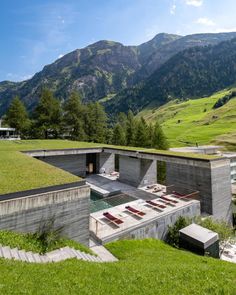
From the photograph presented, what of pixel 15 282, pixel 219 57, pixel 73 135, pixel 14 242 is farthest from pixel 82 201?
pixel 219 57

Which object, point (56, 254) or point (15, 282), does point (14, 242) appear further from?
point (15, 282)

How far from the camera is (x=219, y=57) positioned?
17538 cm

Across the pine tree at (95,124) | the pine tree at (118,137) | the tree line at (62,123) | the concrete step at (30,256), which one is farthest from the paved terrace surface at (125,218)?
the pine tree at (95,124)

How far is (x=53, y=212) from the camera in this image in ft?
30.9

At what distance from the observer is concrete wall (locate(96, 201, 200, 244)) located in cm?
1207

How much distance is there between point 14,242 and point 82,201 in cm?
331

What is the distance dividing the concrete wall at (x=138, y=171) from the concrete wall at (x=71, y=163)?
5566mm

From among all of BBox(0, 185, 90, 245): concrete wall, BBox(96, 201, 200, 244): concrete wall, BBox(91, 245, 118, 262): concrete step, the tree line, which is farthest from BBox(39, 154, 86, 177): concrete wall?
BBox(91, 245, 118, 262): concrete step

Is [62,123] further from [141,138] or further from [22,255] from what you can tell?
[22,255]

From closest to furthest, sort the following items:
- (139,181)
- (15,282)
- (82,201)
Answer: (15,282)
(82,201)
(139,181)

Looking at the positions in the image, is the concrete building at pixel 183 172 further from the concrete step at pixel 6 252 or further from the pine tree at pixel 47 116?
the pine tree at pixel 47 116

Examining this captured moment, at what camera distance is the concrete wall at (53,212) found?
27.3 ft

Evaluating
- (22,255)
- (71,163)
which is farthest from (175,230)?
(71,163)

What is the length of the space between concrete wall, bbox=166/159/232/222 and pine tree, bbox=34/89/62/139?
1080 inches
